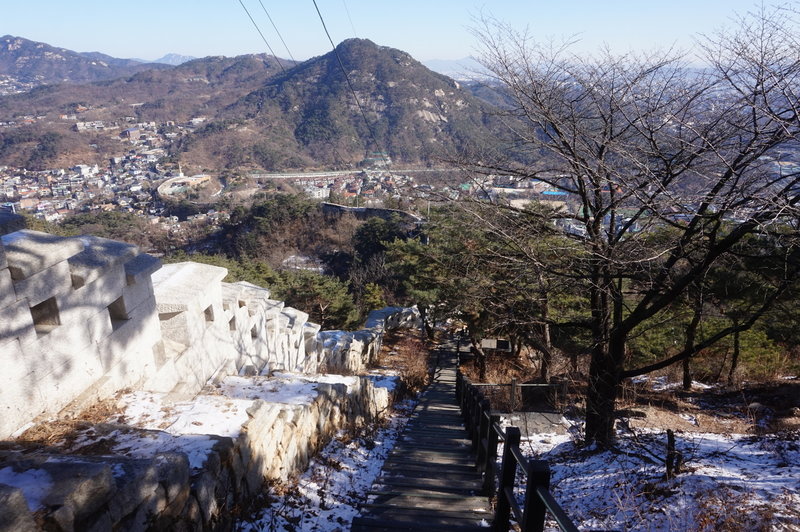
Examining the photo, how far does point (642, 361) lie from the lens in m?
8.98

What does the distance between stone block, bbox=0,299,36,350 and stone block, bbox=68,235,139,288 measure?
0.47 meters

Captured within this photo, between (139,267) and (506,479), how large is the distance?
3.56 meters

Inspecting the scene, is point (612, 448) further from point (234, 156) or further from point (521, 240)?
point (234, 156)

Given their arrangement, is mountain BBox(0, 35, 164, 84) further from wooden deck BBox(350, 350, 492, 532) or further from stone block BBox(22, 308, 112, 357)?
wooden deck BBox(350, 350, 492, 532)

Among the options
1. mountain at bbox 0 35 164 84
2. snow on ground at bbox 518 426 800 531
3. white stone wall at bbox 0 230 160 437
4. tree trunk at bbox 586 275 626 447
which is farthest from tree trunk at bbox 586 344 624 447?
mountain at bbox 0 35 164 84

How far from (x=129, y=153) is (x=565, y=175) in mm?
92364

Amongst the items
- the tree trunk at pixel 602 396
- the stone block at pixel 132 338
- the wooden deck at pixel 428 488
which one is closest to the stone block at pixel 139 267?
the stone block at pixel 132 338

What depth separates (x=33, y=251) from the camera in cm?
285

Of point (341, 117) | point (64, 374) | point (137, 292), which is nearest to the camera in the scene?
point (64, 374)

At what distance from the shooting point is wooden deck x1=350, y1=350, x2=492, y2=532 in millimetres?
3006

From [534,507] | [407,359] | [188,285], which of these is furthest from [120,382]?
[407,359]

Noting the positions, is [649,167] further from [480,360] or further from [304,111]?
[304,111]

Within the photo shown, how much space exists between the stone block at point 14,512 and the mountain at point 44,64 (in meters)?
193

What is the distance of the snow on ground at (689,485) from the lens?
3012 mm
